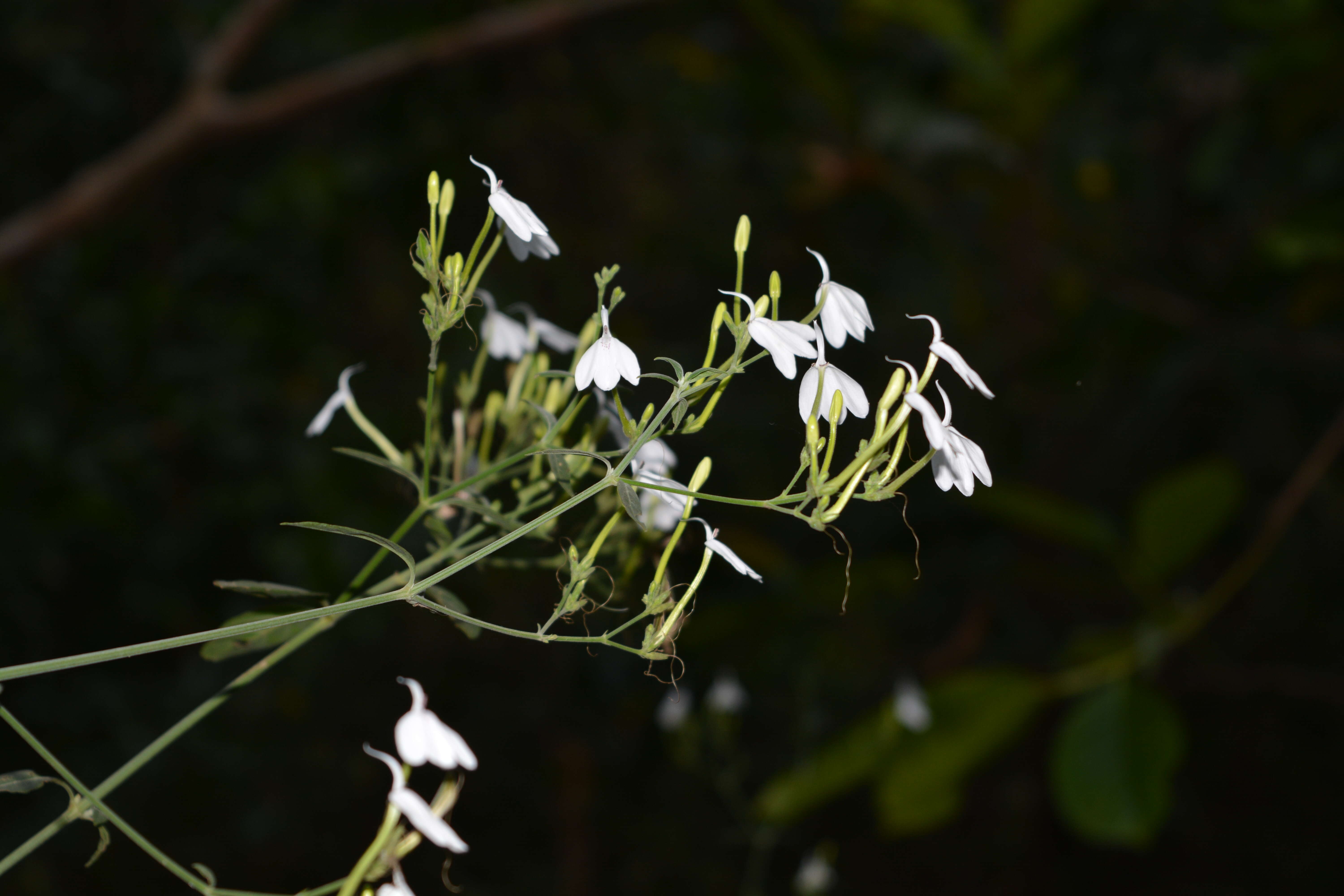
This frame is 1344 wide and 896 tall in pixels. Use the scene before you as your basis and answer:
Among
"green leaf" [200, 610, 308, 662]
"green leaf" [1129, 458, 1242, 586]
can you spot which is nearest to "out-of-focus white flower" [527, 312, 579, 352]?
"green leaf" [200, 610, 308, 662]

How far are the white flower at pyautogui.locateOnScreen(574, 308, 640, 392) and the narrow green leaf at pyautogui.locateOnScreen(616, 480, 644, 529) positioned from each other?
25mm

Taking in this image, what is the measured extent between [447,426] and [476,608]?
0.56 m

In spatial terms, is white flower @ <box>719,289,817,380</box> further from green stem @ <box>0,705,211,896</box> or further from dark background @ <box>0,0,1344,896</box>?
dark background @ <box>0,0,1344,896</box>

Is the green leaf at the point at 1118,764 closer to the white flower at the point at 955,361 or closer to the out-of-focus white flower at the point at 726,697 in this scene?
the out-of-focus white flower at the point at 726,697

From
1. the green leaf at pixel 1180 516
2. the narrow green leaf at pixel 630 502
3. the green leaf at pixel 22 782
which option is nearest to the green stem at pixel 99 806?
the green leaf at pixel 22 782

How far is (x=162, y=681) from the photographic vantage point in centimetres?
107

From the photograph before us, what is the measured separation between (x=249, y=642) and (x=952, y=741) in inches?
24.5

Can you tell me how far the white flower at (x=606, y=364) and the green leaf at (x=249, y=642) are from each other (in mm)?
122

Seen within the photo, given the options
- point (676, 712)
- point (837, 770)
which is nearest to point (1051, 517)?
point (837, 770)

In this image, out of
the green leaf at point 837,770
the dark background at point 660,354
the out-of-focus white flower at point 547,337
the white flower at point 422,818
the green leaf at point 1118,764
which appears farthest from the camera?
the dark background at point 660,354

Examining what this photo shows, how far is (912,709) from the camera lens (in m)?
0.77

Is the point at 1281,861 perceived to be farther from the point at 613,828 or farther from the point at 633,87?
the point at 633,87

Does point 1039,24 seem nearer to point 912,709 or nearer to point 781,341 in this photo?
point 912,709

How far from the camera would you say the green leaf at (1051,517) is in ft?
2.50
